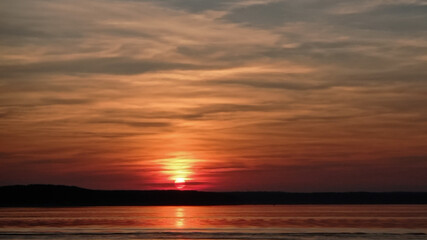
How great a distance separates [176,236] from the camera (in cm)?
6309

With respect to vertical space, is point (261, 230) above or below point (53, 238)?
below

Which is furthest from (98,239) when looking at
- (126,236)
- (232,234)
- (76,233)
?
(232,234)

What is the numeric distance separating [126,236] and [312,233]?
57.3ft

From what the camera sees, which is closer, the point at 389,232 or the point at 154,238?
the point at 154,238

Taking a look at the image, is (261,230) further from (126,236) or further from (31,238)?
(31,238)

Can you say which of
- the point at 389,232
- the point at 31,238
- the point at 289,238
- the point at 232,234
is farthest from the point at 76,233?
the point at 389,232

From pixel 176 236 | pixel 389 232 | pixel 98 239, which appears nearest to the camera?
pixel 98 239

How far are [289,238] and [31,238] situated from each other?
2251 cm

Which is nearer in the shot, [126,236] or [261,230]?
[126,236]

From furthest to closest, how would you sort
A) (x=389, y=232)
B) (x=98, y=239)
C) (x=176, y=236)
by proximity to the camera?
(x=389, y=232) < (x=176, y=236) < (x=98, y=239)

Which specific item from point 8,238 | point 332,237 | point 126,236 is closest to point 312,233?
point 332,237

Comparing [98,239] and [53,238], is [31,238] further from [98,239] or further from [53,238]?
[98,239]

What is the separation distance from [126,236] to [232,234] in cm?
982

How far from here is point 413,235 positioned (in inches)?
2489
